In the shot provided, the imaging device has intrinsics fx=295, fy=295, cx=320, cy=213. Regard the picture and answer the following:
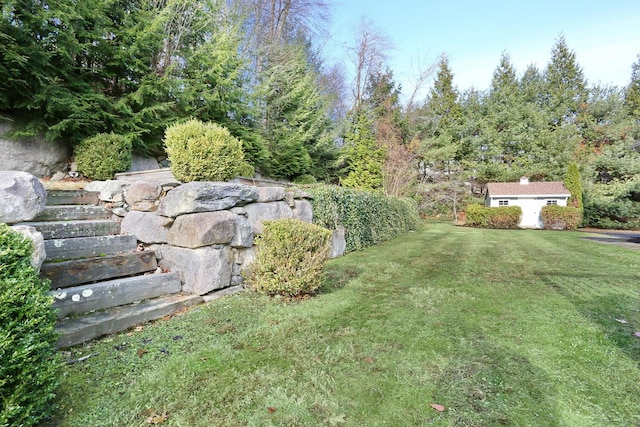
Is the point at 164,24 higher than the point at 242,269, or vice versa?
the point at 164,24

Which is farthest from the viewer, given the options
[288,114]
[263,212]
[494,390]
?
[288,114]

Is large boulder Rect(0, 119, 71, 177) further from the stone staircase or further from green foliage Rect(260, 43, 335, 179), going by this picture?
green foliage Rect(260, 43, 335, 179)

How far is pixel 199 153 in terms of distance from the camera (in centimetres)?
415

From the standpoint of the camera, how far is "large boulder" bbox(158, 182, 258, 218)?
3717mm

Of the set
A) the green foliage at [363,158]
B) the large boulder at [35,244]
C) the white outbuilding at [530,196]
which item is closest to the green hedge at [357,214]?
the large boulder at [35,244]

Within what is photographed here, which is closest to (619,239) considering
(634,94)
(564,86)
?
(564,86)

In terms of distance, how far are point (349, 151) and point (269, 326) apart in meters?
15.0

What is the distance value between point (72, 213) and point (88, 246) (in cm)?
79

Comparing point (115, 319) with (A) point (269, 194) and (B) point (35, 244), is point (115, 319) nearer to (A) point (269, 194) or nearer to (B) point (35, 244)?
(B) point (35, 244)

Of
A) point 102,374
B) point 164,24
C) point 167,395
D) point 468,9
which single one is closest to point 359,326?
point 167,395

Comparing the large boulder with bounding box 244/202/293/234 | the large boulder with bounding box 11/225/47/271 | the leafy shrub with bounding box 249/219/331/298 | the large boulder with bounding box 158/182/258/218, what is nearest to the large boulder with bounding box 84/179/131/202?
the large boulder with bounding box 158/182/258/218

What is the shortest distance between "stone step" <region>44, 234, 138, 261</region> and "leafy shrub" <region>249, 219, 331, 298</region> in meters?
1.61

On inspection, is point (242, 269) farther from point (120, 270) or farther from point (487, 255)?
point (487, 255)

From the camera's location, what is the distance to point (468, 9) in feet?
33.8
